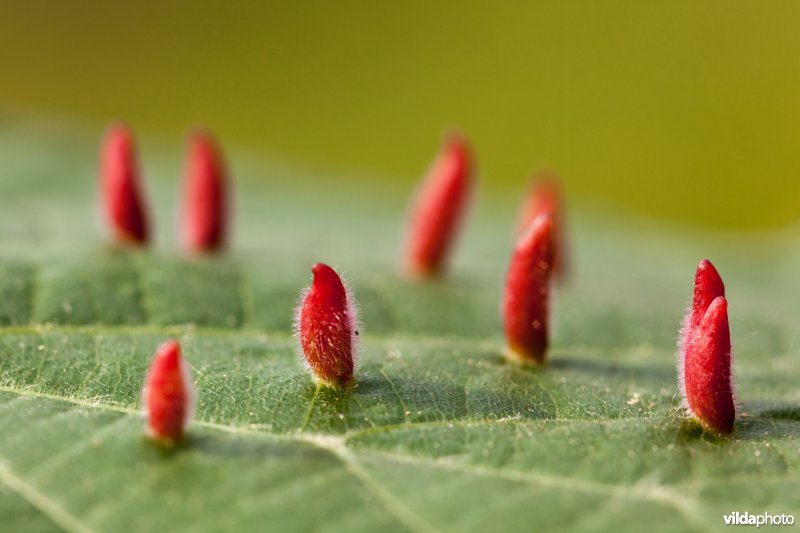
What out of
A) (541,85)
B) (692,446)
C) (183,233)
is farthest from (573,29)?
(692,446)

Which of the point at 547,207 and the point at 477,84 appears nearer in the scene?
the point at 547,207

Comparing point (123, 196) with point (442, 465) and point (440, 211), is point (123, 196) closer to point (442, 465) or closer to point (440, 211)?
point (440, 211)

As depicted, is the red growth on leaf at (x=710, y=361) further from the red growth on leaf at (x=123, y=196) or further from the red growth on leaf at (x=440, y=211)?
the red growth on leaf at (x=123, y=196)

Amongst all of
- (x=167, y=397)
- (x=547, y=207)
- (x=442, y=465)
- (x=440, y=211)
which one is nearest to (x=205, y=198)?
(x=440, y=211)

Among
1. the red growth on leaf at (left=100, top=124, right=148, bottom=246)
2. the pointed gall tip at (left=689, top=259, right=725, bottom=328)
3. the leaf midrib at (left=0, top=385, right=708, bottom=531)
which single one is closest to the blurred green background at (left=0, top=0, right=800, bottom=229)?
the red growth on leaf at (left=100, top=124, right=148, bottom=246)

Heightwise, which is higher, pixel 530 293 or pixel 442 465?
pixel 530 293

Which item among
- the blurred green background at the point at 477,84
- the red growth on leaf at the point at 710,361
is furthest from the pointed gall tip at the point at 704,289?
the blurred green background at the point at 477,84

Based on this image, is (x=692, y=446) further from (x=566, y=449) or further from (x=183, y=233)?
(x=183, y=233)
